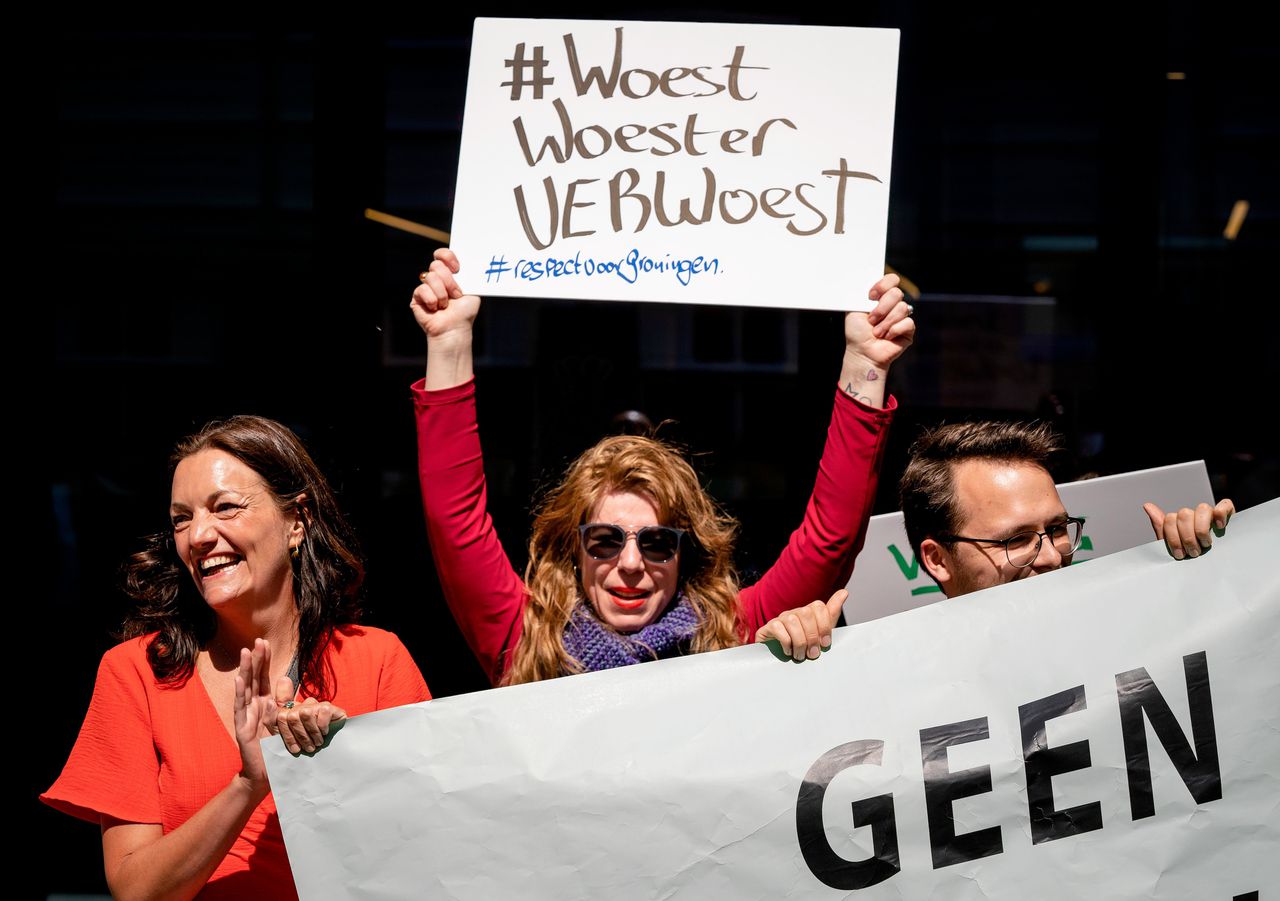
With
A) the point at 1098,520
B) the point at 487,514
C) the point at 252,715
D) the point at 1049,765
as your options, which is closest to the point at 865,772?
the point at 1049,765

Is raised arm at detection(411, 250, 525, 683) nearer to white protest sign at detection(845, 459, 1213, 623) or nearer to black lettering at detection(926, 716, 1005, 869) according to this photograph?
black lettering at detection(926, 716, 1005, 869)

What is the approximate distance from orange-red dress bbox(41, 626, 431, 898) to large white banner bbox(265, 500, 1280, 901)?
16 centimetres

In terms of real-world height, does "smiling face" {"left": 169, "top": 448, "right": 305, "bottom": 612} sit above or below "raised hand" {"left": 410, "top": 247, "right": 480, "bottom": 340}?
below

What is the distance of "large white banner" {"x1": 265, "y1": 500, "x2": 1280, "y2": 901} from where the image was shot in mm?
1772

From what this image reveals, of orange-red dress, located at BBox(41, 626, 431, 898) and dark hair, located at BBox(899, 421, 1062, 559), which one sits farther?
dark hair, located at BBox(899, 421, 1062, 559)

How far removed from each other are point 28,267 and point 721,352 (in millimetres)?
2618

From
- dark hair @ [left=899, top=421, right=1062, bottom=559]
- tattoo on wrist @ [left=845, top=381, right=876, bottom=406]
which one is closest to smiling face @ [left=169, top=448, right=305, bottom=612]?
tattoo on wrist @ [left=845, top=381, right=876, bottom=406]

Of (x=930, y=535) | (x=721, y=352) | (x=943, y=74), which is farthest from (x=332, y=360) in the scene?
(x=930, y=535)

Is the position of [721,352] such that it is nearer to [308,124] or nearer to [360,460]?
[360,460]

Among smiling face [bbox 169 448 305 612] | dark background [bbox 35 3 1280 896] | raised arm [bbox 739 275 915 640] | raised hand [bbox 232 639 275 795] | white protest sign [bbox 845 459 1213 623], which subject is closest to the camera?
raised hand [bbox 232 639 275 795]

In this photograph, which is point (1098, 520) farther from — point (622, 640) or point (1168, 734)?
point (622, 640)

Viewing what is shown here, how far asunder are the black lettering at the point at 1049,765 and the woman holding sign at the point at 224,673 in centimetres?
98

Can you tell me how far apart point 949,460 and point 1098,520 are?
90 cm

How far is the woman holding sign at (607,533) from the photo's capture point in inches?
81.8
